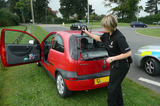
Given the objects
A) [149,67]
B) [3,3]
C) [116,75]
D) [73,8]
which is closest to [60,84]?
[116,75]

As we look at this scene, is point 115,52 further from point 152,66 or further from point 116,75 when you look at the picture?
point 152,66

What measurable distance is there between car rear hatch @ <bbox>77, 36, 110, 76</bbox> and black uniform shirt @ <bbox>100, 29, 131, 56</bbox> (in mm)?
591

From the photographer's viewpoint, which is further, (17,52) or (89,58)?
(17,52)

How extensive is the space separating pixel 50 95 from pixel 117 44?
80.5 inches

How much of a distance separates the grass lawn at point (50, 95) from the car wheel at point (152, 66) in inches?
34.4

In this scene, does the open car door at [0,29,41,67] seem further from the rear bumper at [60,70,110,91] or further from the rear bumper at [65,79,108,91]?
the rear bumper at [65,79,108,91]

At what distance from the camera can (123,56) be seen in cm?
182

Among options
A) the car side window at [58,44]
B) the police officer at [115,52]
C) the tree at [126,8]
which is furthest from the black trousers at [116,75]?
the tree at [126,8]

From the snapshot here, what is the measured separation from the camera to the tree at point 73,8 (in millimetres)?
62906

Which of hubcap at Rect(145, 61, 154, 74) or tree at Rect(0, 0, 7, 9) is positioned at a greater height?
tree at Rect(0, 0, 7, 9)

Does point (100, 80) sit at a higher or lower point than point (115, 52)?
lower

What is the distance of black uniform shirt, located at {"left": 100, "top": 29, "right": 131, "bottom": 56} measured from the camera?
182cm

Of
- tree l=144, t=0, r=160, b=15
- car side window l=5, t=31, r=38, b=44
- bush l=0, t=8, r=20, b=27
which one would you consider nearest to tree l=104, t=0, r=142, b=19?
tree l=144, t=0, r=160, b=15

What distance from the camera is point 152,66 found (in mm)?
3908
